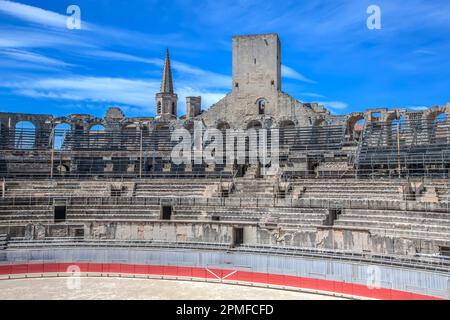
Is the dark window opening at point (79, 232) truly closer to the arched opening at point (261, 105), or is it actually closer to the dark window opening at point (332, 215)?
the dark window opening at point (332, 215)

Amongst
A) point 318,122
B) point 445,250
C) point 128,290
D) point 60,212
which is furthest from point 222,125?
point 445,250

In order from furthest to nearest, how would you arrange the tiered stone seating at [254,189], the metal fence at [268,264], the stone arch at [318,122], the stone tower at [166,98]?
1. the stone tower at [166,98]
2. the stone arch at [318,122]
3. the tiered stone seating at [254,189]
4. the metal fence at [268,264]

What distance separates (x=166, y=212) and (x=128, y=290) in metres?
7.98

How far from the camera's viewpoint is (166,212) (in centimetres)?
2303

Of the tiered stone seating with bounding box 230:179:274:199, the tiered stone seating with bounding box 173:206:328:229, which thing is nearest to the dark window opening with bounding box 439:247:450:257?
the tiered stone seating with bounding box 173:206:328:229

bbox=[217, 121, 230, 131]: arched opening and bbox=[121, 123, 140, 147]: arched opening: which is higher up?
bbox=[217, 121, 230, 131]: arched opening

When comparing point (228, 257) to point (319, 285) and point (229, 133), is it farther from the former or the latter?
point (229, 133)

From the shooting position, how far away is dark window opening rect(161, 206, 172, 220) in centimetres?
2286

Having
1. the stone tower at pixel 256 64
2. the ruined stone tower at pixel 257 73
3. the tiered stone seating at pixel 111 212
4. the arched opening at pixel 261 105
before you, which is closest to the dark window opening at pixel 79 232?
the tiered stone seating at pixel 111 212

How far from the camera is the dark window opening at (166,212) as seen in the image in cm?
2286

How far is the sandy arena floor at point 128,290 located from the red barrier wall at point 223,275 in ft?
1.77

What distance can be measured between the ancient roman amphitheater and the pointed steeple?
2267cm

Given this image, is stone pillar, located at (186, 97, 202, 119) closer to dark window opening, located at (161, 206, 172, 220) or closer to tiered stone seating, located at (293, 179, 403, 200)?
dark window opening, located at (161, 206, 172, 220)
